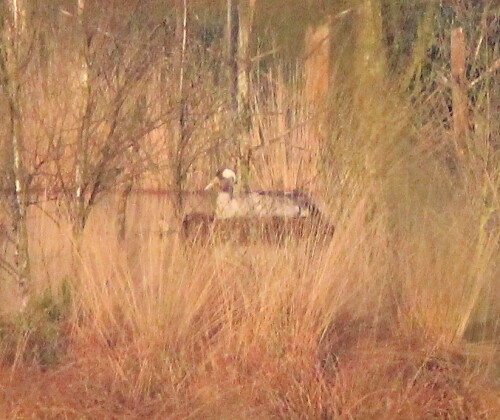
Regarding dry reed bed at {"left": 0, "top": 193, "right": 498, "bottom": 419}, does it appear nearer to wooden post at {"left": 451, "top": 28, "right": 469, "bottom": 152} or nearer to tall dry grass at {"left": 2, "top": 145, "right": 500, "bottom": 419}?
tall dry grass at {"left": 2, "top": 145, "right": 500, "bottom": 419}

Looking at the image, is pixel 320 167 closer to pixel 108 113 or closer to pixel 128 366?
pixel 108 113

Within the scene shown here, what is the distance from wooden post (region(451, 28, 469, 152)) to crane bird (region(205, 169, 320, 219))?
52.7 inches

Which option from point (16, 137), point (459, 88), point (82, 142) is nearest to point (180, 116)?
point (82, 142)

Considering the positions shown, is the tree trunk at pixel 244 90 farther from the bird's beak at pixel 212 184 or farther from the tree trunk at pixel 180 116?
the tree trunk at pixel 180 116

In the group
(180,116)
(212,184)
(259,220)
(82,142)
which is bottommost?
(259,220)

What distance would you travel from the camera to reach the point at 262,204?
5.56 metres

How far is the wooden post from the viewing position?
235 inches

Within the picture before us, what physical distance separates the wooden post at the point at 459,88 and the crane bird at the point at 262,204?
1.34m

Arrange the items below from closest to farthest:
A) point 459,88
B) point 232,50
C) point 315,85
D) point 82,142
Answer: point 82,142
point 459,88
point 315,85
point 232,50

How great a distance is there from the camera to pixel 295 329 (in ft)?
14.0

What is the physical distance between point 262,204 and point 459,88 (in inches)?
74.1

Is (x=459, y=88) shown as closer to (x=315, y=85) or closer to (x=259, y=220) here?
(x=315, y=85)

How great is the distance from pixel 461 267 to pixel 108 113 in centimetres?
240

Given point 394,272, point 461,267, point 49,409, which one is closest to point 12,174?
point 49,409
